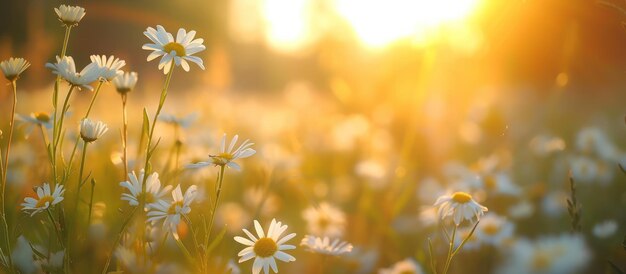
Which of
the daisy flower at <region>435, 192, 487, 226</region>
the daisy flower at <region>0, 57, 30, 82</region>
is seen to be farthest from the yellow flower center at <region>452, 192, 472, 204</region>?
the daisy flower at <region>0, 57, 30, 82</region>

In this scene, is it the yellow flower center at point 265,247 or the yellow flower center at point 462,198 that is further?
the yellow flower center at point 462,198

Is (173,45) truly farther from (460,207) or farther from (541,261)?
(541,261)

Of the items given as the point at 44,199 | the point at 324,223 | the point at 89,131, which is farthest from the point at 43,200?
the point at 324,223

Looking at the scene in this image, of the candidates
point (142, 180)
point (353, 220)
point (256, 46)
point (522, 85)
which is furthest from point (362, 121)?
point (256, 46)

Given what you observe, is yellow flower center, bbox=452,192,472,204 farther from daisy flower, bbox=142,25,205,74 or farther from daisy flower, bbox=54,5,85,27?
daisy flower, bbox=54,5,85,27

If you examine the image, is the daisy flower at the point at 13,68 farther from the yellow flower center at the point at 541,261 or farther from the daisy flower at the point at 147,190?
the yellow flower center at the point at 541,261

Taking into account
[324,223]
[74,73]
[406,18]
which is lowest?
[74,73]

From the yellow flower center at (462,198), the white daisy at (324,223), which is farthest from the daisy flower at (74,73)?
the white daisy at (324,223)
